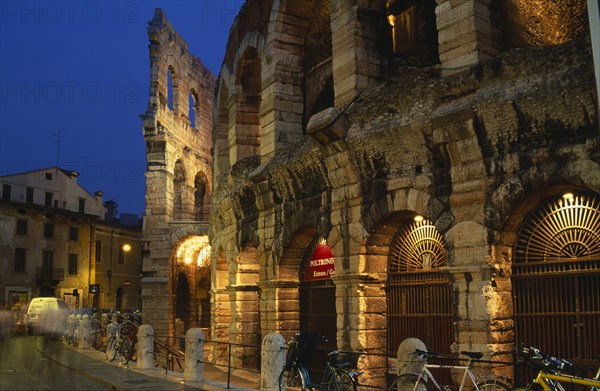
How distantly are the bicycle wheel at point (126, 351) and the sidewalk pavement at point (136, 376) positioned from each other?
0.34 ft

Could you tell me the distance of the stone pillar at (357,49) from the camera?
1149 cm

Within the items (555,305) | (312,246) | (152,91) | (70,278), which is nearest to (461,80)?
(555,305)

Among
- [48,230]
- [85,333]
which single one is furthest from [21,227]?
[85,333]

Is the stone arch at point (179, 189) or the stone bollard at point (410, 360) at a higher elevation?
the stone arch at point (179, 189)

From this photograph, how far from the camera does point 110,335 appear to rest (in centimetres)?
1537

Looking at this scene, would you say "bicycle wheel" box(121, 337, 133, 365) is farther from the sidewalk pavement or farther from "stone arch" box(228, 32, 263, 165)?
"stone arch" box(228, 32, 263, 165)

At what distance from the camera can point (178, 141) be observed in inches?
1102

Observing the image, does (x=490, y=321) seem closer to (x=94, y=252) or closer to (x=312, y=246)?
(x=312, y=246)

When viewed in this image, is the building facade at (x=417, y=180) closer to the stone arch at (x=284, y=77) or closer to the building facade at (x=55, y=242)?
the stone arch at (x=284, y=77)

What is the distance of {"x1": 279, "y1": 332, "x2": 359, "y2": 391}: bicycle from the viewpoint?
842 centimetres

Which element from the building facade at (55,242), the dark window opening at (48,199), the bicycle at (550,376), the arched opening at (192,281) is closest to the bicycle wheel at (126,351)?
the bicycle at (550,376)

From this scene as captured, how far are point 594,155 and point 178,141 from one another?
72.3 feet

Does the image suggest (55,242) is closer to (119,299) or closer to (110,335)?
(119,299)

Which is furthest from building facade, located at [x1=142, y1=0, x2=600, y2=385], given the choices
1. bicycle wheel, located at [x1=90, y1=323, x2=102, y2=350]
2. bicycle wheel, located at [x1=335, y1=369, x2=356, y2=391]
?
bicycle wheel, located at [x1=90, y1=323, x2=102, y2=350]
